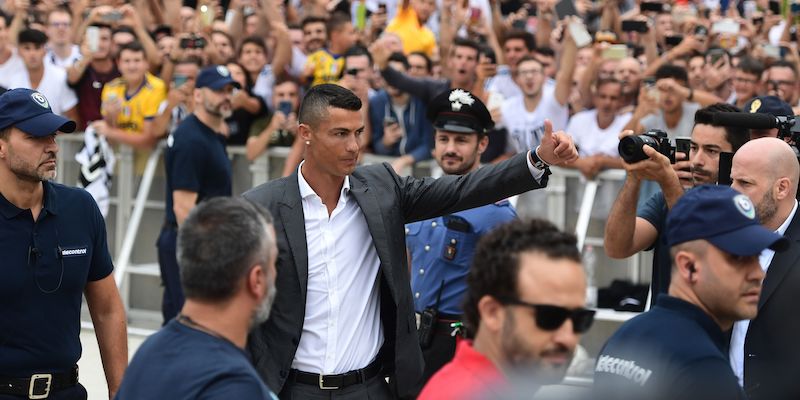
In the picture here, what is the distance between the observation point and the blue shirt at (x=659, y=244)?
5156mm

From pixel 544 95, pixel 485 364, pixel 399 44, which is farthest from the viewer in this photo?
pixel 399 44

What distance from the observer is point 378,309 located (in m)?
5.33

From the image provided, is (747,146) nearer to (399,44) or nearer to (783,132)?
(783,132)

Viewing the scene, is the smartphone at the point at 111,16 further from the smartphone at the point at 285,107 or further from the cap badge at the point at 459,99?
the cap badge at the point at 459,99

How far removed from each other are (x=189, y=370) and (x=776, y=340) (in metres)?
2.57

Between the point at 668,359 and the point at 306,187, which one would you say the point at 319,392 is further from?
the point at 668,359

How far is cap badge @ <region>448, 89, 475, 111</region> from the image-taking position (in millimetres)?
6852

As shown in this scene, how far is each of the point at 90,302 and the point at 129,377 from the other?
2.20 metres

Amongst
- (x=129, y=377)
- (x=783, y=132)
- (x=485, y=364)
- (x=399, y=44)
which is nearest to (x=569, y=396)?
(x=485, y=364)

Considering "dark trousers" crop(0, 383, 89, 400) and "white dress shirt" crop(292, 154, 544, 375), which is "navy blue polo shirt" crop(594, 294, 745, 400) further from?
"dark trousers" crop(0, 383, 89, 400)

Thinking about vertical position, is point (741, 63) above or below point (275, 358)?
above

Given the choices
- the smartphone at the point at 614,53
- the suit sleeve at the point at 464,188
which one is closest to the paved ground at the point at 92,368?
the suit sleeve at the point at 464,188

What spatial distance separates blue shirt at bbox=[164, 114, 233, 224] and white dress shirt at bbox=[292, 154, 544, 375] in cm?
415

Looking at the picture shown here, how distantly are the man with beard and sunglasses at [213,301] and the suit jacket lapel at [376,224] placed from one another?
1.83 meters
